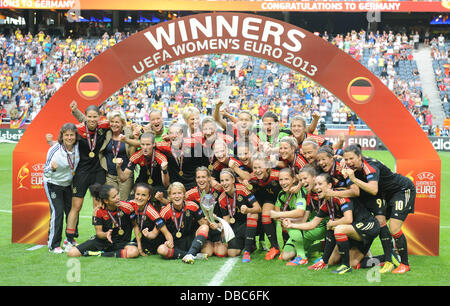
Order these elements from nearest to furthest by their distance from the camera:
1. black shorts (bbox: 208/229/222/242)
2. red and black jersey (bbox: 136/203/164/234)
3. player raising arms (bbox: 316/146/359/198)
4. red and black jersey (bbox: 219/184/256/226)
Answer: player raising arms (bbox: 316/146/359/198), red and black jersey (bbox: 136/203/164/234), red and black jersey (bbox: 219/184/256/226), black shorts (bbox: 208/229/222/242)

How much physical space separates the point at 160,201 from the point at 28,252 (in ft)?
5.88

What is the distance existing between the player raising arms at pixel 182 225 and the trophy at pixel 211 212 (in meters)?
0.08

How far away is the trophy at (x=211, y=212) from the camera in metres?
6.81

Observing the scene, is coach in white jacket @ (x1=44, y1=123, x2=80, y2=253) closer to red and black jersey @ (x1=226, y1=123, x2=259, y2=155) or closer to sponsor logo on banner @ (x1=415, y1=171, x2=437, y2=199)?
red and black jersey @ (x1=226, y1=123, x2=259, y2=155)

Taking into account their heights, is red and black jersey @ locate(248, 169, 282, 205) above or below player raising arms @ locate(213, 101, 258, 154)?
below

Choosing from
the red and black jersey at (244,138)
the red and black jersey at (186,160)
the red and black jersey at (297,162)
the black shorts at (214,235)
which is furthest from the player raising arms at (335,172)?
the red and black jersey at (186,160)

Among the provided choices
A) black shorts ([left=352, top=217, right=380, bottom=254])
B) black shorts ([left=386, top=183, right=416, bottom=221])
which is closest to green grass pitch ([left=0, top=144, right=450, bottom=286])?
black shorts ([left=352, top=217, right=380, bottom=254])

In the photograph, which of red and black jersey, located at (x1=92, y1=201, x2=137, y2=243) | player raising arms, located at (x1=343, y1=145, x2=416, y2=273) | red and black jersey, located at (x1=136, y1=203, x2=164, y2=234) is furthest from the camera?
red and black jersey, located at (x1=92, y1=201, x2=137, y2=243)

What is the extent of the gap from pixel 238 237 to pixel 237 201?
462mm

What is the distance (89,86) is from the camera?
24.9 feet

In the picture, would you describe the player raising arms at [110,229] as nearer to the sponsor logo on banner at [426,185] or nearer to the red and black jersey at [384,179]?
the red and black jersey at [384,179]

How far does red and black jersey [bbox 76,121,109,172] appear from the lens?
7167 mm

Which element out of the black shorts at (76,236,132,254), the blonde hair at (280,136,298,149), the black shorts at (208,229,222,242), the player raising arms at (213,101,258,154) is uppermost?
the player raising arms at (213,101,258,154)

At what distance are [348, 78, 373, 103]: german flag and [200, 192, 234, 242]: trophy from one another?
7.54 ft
